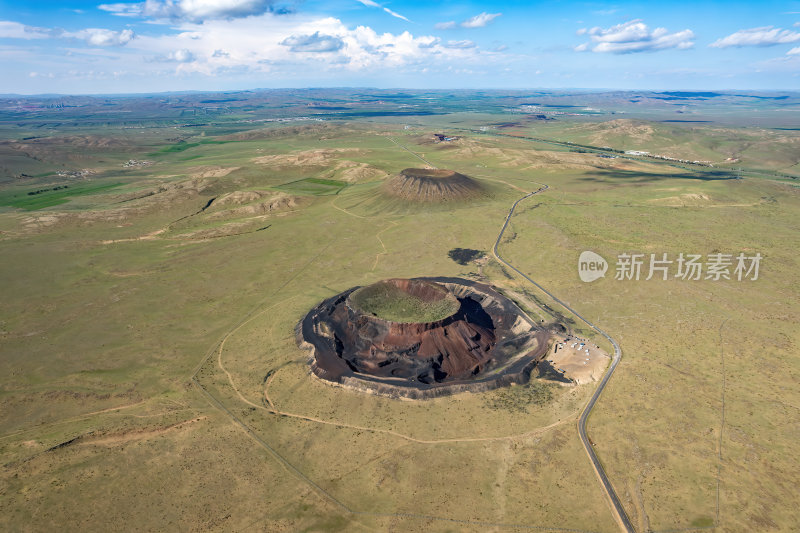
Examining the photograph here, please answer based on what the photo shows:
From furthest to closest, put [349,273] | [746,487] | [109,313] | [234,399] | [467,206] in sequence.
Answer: [467,206], [349,273], [109,313], [234,399], [746,487]

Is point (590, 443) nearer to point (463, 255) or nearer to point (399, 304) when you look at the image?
point (399, 304)

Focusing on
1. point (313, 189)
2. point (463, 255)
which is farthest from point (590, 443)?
point (313, 189)

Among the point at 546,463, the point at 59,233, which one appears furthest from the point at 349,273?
the point at 59,233

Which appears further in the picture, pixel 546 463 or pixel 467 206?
pixel 467 206

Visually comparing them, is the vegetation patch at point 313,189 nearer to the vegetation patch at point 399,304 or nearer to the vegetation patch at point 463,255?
the vegetation patch at point 463,255

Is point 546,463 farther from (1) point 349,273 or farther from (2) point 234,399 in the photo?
(1) point 349,273
